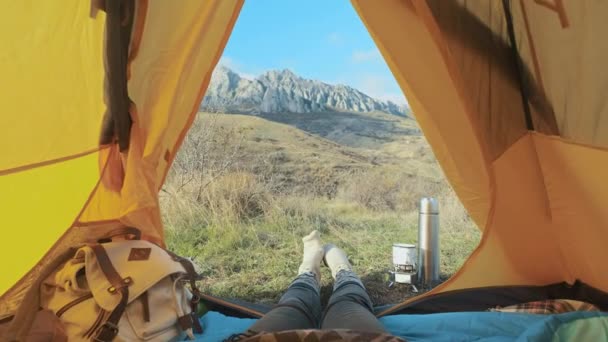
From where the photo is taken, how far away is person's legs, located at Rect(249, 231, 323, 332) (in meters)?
1.07

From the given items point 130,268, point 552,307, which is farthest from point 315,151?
point 130,268

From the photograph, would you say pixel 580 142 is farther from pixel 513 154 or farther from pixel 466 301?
pixel 466 301

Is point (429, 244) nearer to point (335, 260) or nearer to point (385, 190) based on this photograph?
point (335, 260)

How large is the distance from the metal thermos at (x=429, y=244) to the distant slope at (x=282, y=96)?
3.85ft

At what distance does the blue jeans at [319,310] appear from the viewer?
1.06m

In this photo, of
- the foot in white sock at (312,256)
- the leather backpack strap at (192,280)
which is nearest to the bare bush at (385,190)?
the foot in white sock at (312,256)

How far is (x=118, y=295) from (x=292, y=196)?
156 centimetres

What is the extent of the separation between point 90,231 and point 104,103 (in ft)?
1.12

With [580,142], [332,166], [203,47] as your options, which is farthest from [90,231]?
[332,166]

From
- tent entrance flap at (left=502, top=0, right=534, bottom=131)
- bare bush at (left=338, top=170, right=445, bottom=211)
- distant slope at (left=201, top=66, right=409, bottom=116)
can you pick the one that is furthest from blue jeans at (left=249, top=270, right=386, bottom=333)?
distant slope at (left=201, top=66, right=409, bottom=116)

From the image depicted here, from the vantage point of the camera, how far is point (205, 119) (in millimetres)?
2447

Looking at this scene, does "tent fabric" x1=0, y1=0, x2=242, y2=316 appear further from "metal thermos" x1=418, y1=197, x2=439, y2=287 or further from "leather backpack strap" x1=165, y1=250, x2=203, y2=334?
"metal thermos" x1=418, y1=197, x2=439, y2=287

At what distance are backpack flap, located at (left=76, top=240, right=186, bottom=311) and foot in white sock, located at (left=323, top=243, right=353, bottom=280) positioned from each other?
2.54 feet

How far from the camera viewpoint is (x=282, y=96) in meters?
2.79
